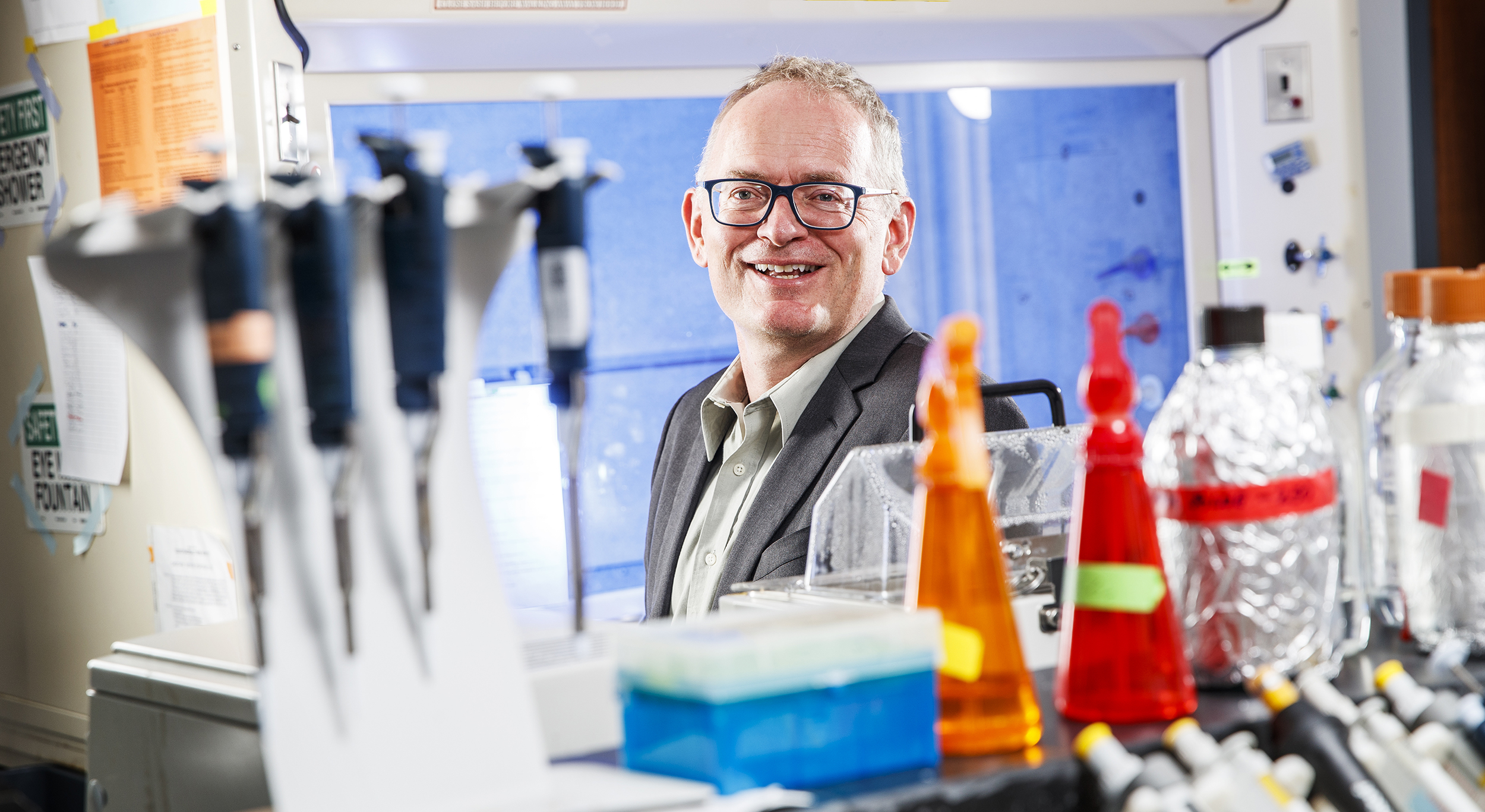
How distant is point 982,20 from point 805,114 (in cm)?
63

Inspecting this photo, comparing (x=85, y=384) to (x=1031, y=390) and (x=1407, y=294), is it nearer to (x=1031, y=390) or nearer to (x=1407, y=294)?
(x=1031, y=390)

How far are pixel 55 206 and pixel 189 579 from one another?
0.65m

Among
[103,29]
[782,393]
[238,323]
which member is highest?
[103,29]

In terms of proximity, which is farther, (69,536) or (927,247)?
(927,247)

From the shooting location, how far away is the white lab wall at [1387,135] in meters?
2.92

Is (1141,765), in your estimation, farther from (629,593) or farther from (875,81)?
(875,81)

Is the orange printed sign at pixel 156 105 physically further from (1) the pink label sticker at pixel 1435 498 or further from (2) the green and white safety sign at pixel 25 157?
(1) the pink label sticker at pixel 1435 498

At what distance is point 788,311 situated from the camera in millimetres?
1986

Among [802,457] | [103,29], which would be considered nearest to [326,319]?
[802,457]

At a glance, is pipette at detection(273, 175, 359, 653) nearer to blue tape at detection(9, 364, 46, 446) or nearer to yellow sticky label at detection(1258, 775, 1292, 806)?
yellow sticky label at detection(1258, 775, 1292, 806)

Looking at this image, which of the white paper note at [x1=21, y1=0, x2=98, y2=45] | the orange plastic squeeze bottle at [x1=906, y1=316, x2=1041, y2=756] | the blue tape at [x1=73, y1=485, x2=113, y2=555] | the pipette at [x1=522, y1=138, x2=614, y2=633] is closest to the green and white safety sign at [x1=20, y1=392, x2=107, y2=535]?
the blue tape at [x1=73, y1=485, x2=113, y2=555]

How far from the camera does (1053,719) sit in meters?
0.75

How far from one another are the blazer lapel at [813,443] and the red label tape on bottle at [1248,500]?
2.95ft

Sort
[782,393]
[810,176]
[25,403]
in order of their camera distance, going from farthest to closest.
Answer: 1. [25,403]
2. [810,176]
3. [782,393]
